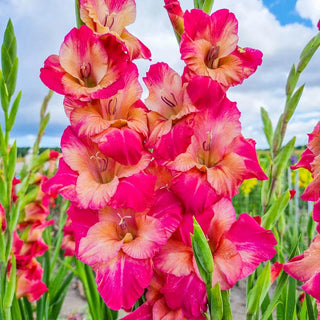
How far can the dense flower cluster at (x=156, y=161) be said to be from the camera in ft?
1.88

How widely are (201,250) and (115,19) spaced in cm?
37

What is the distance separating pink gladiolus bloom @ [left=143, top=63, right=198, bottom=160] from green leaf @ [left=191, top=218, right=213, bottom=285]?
111 mm

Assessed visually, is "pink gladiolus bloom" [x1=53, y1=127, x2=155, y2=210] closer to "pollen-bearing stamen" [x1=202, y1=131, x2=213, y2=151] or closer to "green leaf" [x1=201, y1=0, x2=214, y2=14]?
Answer: "pollen-bearing stamen" [x1=202, y1=131, x2=213, y2=151]

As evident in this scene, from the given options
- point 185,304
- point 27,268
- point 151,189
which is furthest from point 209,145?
point 27,268

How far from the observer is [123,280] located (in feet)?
1.87

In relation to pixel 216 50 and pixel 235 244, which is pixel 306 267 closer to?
pixel 235 244

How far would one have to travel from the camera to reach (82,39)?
62 cm

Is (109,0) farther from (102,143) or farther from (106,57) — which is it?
(102,143)

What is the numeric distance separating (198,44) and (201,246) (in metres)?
0.27

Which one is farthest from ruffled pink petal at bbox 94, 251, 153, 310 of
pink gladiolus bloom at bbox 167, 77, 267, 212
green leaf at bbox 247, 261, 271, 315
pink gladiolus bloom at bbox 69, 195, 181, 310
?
green leaf at bbox 247, 261, 271, 315

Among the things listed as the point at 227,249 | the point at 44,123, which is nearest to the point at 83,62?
the point at 227,249

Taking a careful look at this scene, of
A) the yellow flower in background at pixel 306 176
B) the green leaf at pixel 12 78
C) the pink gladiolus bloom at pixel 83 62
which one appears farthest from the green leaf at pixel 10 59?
the yellow flower in background at pixel 306 176

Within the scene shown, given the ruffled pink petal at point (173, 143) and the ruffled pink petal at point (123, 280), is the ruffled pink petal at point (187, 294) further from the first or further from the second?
the ruffled pink petal at point (173, 143)

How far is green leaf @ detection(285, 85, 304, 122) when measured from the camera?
0.73 m
